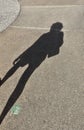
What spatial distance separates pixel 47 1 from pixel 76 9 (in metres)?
2.11

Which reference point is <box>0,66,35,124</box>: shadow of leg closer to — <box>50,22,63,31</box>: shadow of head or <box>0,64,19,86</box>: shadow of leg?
<box>0,64,19,86</box>: shadow of leg

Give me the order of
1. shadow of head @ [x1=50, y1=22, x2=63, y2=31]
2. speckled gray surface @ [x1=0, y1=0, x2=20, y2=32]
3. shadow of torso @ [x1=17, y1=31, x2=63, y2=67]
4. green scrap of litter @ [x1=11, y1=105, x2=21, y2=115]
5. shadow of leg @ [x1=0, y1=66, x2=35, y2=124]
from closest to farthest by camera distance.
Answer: green scrap of litter @ [x1=11, y1=105, x2=21, y2=115], shadow of leg @ [x1=0, y1=66, x2=35, y2=124], shadow of torso @ [x1=17, y1=31, x2=63, y2=67], shadow of head @ [x1=50, y1=22, x2=63, y2=31], speckled gray surface @ [x1=0, y1=0, x2=20, y2=32]

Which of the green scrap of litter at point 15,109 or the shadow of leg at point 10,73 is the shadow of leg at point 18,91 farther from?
the shadow of leg at point 10,73

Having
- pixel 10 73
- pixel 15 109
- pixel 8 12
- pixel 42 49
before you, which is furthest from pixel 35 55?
pixel 8 12

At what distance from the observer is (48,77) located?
29.3 feet

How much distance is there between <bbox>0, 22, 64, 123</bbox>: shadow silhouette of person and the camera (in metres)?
8.62

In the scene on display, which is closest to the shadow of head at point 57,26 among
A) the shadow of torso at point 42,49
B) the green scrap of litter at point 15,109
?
the shadow of torso at point 42,49

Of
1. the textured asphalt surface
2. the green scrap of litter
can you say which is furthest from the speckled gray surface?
the green scrap of litter

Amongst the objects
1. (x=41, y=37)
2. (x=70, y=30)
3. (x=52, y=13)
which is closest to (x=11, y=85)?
(x=41, y=37)

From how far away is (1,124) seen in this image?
7.56m

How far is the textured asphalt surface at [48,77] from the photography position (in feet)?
24.6

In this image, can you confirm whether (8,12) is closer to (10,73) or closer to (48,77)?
(10,73)

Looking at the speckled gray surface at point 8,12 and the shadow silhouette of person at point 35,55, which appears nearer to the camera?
the shadow silhouette of person at point 35,55

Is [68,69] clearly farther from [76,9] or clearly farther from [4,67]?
[76,9]
